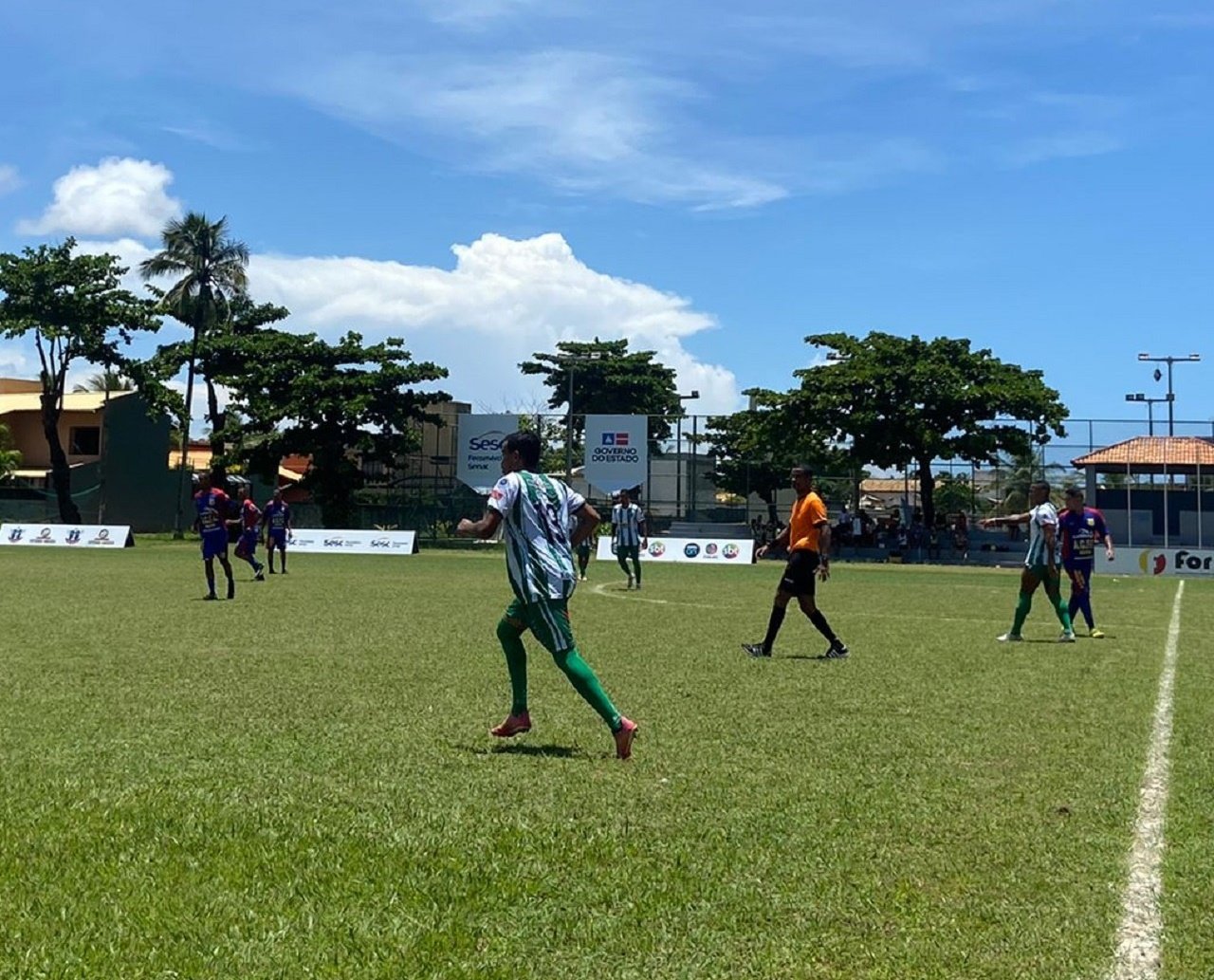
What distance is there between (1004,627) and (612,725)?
37.6ft

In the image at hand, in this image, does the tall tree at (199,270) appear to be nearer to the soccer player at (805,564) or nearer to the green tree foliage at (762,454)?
the green tree foliage at (762,454)

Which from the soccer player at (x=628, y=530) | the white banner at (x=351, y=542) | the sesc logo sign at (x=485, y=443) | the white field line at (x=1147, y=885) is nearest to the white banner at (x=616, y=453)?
the sesc logo sign at (x=485, y=443)

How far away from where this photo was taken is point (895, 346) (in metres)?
50.0

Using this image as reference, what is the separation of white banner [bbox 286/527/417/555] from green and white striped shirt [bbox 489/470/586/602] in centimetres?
3523

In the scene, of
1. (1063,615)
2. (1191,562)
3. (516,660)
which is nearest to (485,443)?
(1191,562)

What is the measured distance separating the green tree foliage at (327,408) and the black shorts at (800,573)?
133 feet

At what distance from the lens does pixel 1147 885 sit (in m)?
5.01

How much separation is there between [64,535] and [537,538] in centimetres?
4133

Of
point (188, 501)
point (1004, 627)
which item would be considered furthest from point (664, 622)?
point (188, 501)

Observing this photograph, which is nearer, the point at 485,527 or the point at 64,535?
the point at 485,527

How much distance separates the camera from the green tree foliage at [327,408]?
52562 millimetres

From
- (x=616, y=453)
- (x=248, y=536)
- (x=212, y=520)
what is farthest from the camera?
(x=616, y=453)

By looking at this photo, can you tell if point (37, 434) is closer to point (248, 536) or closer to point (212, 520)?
point (248, 536)

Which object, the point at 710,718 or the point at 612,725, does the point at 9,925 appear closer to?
the point at 612,725
